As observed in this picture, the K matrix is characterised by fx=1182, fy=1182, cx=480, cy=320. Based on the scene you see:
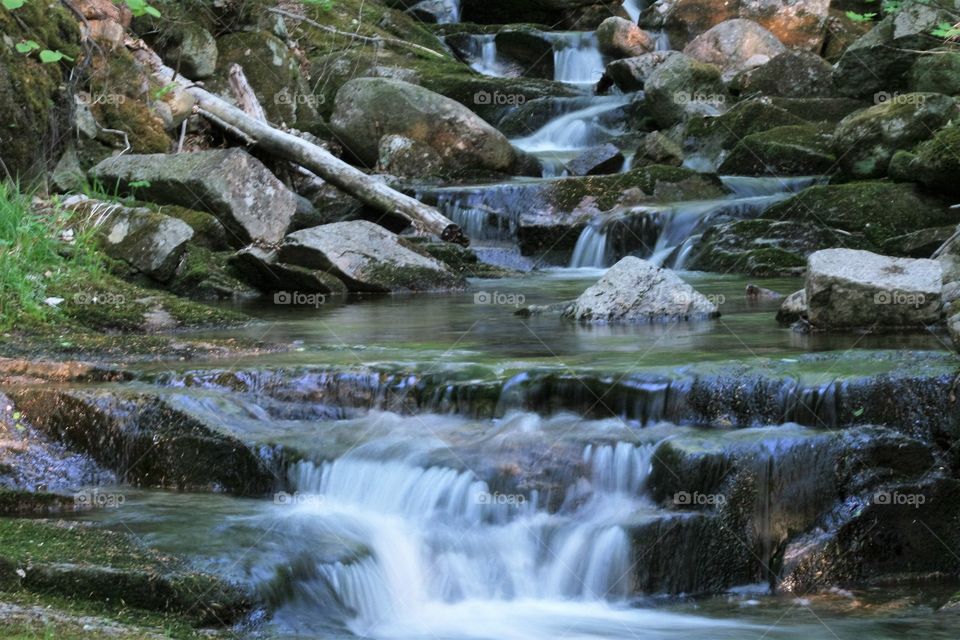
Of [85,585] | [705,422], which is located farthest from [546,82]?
[85,585]

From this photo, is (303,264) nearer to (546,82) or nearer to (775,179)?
(775,179)

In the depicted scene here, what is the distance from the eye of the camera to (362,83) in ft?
52.0

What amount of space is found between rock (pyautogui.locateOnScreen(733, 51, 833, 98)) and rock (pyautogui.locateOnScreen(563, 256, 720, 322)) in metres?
9.31

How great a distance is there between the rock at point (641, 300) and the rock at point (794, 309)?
63 centimetres

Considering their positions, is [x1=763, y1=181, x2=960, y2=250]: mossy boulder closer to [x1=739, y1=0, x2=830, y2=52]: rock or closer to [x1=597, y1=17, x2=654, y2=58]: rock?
[x1=597, y1=17, x2=654, y2=58]: rock

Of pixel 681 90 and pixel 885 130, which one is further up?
pixel 681 90

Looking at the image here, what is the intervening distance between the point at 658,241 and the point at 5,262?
733cm

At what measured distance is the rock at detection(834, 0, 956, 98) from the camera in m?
14.7
